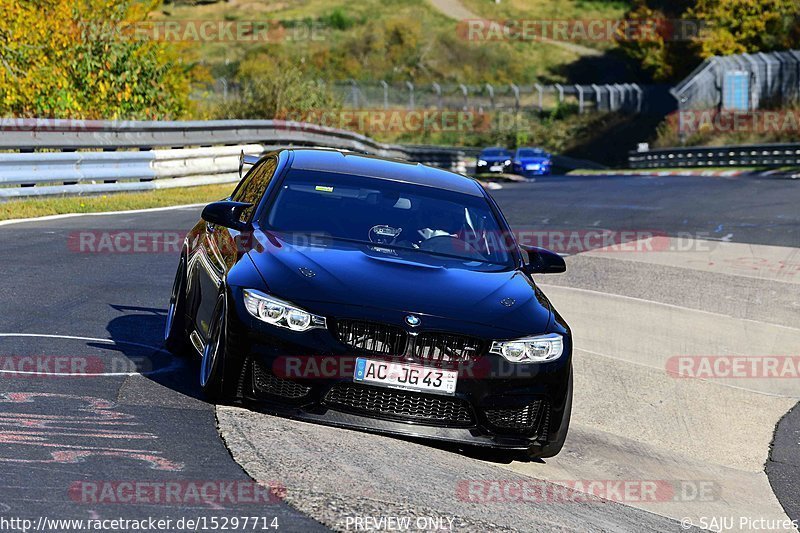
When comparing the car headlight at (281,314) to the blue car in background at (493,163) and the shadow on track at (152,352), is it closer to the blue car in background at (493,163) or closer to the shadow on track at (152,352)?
the shadow on track at (152,352)

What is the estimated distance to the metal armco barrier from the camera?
1691 centimetres

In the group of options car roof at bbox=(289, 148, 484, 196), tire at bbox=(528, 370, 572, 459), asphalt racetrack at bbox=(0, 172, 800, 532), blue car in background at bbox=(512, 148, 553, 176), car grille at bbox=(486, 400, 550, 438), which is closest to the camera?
asphalt racetrack at bbox=(0, 172, 800, 532)

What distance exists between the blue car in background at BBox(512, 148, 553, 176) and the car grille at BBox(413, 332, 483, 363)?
37.3m

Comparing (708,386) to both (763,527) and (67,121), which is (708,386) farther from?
(67,121)

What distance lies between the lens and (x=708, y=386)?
400 inches

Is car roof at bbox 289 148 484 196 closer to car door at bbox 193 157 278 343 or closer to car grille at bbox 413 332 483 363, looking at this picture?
car door at bbox 193 157 278 343

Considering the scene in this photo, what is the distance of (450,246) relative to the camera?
7.74 m

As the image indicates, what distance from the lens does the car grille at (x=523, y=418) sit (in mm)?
6664

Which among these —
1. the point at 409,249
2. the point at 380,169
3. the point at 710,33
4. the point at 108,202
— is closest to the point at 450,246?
the point at 409,249

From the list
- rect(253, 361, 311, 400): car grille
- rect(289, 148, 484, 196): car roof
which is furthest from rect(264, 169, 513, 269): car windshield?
rect(253, 361, 311, 400): car grille

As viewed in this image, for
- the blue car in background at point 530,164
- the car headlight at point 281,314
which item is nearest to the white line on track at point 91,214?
the car headlight at point 281,314

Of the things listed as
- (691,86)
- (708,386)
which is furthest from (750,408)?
(691,86)

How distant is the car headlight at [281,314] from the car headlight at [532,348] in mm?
949

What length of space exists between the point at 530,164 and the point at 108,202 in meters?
27.1
